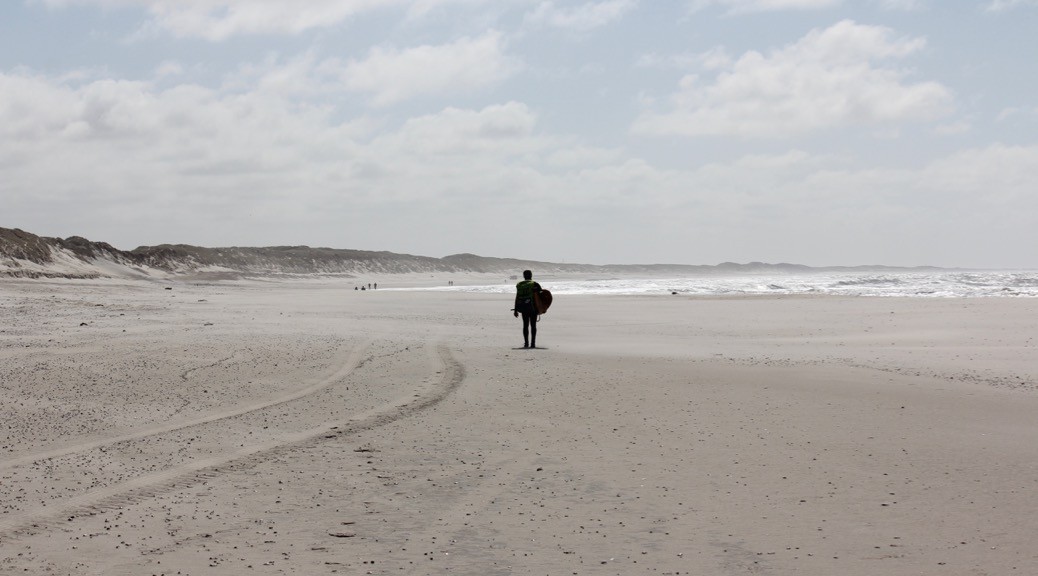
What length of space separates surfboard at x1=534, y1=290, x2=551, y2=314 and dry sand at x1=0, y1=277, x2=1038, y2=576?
234 centimetres

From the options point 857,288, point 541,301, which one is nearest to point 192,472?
point 541,301

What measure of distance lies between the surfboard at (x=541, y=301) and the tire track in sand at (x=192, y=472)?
704 centimetres

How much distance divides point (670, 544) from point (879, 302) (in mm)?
30329

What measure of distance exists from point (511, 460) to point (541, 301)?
36.4 ft

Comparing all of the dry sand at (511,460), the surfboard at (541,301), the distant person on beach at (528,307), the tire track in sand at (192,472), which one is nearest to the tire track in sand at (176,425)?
the dry sand at (511,460)

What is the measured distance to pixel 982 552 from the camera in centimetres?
492

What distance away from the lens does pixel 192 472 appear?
267 inches

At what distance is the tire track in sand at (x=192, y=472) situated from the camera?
5.50 m

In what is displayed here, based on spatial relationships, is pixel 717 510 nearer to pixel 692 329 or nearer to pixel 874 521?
pixel 874 521

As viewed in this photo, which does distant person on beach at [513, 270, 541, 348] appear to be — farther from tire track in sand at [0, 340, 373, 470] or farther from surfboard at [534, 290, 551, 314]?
tire track in sand at [0, 340, 373, 470]

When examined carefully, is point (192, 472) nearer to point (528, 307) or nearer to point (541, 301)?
point (528, 307)

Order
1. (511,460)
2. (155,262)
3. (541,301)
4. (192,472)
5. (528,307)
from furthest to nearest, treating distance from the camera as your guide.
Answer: (155,262) < (541,301) < (528,307) < (511,460) < (192,472)

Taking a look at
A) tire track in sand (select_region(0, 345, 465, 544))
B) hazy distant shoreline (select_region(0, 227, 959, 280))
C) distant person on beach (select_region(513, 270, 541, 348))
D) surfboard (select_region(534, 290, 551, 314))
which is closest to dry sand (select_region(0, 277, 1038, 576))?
tire track in sand (select_region(0, 345, 465, 544))

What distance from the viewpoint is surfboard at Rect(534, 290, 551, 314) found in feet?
57.8
